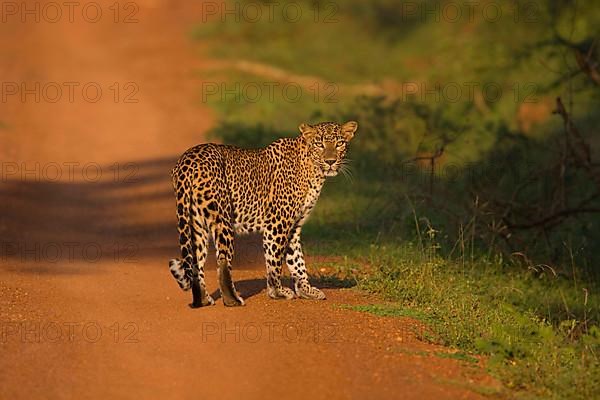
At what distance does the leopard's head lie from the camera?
10.3m

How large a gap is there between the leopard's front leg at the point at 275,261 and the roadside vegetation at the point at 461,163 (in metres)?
0.86

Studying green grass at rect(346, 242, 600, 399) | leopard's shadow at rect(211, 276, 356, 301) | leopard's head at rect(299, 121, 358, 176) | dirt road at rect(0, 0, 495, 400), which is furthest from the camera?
leopard's shadow at rect(211, 276, 356, 301)

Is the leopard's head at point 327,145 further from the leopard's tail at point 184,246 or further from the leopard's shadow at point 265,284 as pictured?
the leopard's tail at point 184,246

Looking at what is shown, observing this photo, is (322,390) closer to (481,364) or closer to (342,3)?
(481,364)

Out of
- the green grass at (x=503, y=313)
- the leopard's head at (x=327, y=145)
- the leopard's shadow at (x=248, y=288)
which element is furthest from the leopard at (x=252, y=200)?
the green grass at (x=503, y=313)

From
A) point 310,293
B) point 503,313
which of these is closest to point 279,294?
point 310,293

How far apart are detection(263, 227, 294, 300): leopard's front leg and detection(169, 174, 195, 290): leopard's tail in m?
0.81

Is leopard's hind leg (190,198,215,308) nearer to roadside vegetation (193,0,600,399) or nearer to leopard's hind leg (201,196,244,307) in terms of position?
leopard's hind leg (201,196,244,307)

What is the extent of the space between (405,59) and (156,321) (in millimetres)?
20378

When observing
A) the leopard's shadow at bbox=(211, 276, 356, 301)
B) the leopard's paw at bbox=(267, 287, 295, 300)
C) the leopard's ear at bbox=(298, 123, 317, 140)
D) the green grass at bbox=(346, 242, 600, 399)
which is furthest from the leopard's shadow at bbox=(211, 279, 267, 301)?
the leopard's ear at bbox=(298, 123, 317, 140)

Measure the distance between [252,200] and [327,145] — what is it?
2.53 feet

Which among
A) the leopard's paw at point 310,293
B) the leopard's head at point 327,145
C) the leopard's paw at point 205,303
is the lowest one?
the leopard's paw at point 310,293

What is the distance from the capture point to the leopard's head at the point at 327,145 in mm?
10258

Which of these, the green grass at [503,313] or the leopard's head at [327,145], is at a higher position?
the leopard's head at [327,145]
